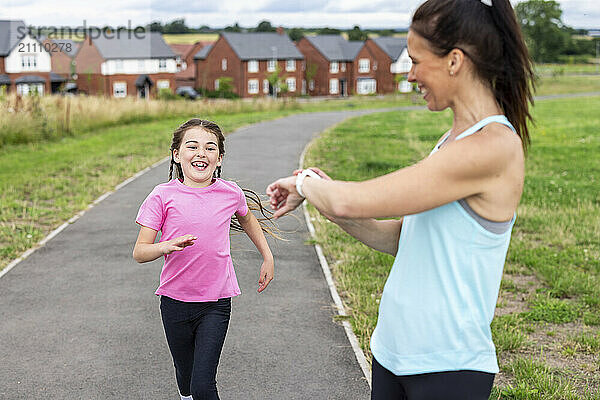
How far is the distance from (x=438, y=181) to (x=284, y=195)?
673 millimetres

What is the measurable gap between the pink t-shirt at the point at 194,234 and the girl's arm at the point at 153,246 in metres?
0.07

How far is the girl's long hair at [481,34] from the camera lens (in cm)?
205

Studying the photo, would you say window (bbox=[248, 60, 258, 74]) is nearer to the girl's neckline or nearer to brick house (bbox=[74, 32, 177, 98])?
brick house (bbox=[74, 32, 177, 98])

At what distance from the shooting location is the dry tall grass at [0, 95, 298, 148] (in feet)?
58.4

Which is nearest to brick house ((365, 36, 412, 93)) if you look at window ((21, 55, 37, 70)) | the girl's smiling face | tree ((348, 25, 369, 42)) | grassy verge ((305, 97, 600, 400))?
tree ((348, 25, 369, 42))

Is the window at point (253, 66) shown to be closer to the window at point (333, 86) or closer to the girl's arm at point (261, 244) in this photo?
the window at point (333, 86)

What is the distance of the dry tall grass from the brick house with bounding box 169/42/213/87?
2051 inches

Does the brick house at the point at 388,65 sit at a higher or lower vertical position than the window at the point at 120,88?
higher

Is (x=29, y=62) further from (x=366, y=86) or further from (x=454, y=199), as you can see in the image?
(x=454, y=199)

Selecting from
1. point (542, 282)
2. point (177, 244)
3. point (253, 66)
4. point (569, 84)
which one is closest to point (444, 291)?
point (177, 244)

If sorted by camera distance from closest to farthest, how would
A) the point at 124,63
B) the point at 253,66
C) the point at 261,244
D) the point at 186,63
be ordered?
the point at 261,244, the point at 124,63, the point at 253,66, the point at 186,63

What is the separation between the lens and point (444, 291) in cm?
215

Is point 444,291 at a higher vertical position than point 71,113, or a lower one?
lower

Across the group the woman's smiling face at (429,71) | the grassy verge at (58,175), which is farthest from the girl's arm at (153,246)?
the grassy verge at (58,175)
